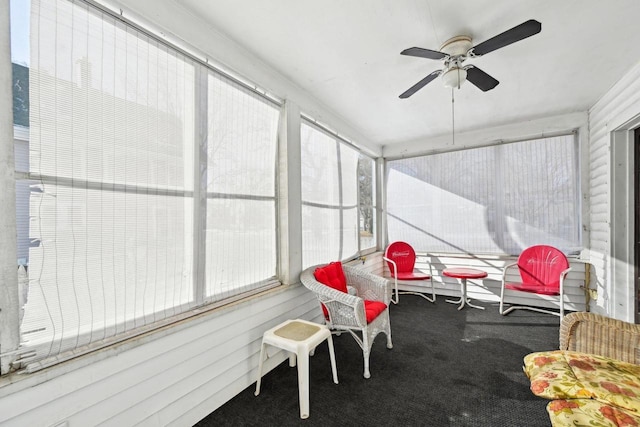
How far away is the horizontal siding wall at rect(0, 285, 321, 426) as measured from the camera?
1.22 meters

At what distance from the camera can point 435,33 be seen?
82.4 inches

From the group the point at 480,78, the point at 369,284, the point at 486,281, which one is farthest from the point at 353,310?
the point at 486,281

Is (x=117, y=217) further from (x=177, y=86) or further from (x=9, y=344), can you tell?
(x=177, y=86)

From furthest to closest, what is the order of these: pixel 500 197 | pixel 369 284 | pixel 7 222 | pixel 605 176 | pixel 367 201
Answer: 1. pixel 367 201
2. pixel 500 197
3. pixel 605 176
4. pixel 369 284
5. pixel 7 222

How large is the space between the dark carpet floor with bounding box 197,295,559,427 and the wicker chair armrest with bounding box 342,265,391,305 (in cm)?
50

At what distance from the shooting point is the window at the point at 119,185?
4.12ft

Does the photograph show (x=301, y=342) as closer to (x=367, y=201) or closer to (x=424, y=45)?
(x=424, y=45)

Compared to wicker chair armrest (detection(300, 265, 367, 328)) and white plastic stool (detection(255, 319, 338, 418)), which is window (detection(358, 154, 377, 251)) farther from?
white plastic stool (detection(255, 319, 338, 418))

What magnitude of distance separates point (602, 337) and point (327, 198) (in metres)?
2.61

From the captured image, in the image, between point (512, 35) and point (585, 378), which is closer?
point (585, 378)

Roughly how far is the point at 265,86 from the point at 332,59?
2.08ft

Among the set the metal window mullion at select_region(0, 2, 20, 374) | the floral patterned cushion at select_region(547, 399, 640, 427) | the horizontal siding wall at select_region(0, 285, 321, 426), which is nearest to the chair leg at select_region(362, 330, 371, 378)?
the horizontal siding wall at select_region(0, 285, 321, 426)

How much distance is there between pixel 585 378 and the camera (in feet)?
4.63

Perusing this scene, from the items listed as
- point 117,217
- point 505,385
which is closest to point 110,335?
point 117,217
